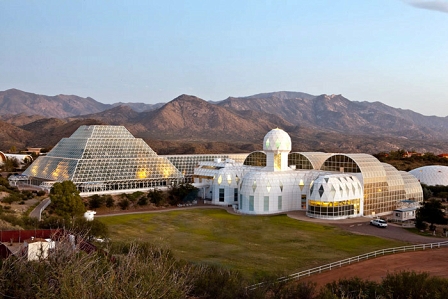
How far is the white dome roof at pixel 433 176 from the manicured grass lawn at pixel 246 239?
41349mm

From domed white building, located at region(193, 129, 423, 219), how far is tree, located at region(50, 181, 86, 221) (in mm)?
21784

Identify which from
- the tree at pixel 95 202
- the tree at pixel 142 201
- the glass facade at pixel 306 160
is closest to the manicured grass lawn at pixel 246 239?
the tree at pixel 95 202

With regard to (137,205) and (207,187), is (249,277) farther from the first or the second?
(207,187)

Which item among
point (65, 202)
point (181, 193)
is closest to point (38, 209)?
point (65, 202)

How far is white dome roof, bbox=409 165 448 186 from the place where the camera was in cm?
8046

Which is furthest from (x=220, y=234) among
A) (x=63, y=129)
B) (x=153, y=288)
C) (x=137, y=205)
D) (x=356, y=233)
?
(x=63, y=129)

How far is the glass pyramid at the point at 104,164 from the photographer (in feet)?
200

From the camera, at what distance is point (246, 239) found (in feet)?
136

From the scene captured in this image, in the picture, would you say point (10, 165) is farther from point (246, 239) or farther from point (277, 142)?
point (246, 239)

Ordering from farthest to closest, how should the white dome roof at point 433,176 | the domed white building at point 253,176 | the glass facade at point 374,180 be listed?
the white dome roof at point 433,176 < the glass facade at point 374,180 < the domed white building at point 253,176

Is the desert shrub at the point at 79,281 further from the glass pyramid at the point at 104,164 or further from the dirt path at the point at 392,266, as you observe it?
the glass pyramid at the point at 104,164

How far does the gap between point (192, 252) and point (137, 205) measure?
2548 centimetres

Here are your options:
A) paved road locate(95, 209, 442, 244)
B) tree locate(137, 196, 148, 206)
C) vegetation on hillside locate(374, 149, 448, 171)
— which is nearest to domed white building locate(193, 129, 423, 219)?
paved road locate(95, 209, 442, 244)

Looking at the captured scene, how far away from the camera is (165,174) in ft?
224
